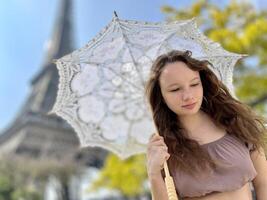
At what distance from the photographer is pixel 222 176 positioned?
4.39 ft

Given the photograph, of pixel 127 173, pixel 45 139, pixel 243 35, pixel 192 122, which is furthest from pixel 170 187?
pixel 45 139

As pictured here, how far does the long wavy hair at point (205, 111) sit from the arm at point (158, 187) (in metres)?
0.07

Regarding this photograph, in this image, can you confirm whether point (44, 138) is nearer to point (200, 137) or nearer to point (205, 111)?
point (205, 111)

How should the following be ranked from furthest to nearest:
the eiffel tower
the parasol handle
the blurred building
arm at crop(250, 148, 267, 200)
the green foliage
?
the eiffel tower < the blurred building < the green foliage < arm at crop(250, 148, 267, 200) < the parasol handle

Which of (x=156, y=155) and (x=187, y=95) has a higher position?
(x=187, y=95)

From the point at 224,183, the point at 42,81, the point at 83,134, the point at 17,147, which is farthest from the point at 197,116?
→ the point at 42,81

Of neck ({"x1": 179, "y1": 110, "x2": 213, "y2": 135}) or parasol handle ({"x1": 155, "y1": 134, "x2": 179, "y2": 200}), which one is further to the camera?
neck ({"x1": 179, "y1": 110, "x2": 213, "y2": 135})

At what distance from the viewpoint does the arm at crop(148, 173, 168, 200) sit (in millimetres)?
1344

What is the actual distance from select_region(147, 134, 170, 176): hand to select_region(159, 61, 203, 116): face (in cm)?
14

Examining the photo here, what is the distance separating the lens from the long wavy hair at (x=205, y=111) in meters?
1.40

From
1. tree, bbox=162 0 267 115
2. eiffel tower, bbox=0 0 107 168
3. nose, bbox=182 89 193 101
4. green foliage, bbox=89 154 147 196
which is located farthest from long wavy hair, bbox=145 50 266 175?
eiffel tower, bbox=0 0 107 168

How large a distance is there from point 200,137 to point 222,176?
0.57 ft

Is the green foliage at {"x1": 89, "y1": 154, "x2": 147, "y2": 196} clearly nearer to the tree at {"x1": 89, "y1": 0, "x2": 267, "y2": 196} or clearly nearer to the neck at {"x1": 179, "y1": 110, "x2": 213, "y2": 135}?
the tree at {"x1": 89, "y1": 0, "x2": 267, "y2": 196}

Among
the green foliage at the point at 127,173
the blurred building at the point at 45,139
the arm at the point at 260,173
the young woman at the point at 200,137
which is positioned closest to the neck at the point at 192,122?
the young woman at the point at 200,137
